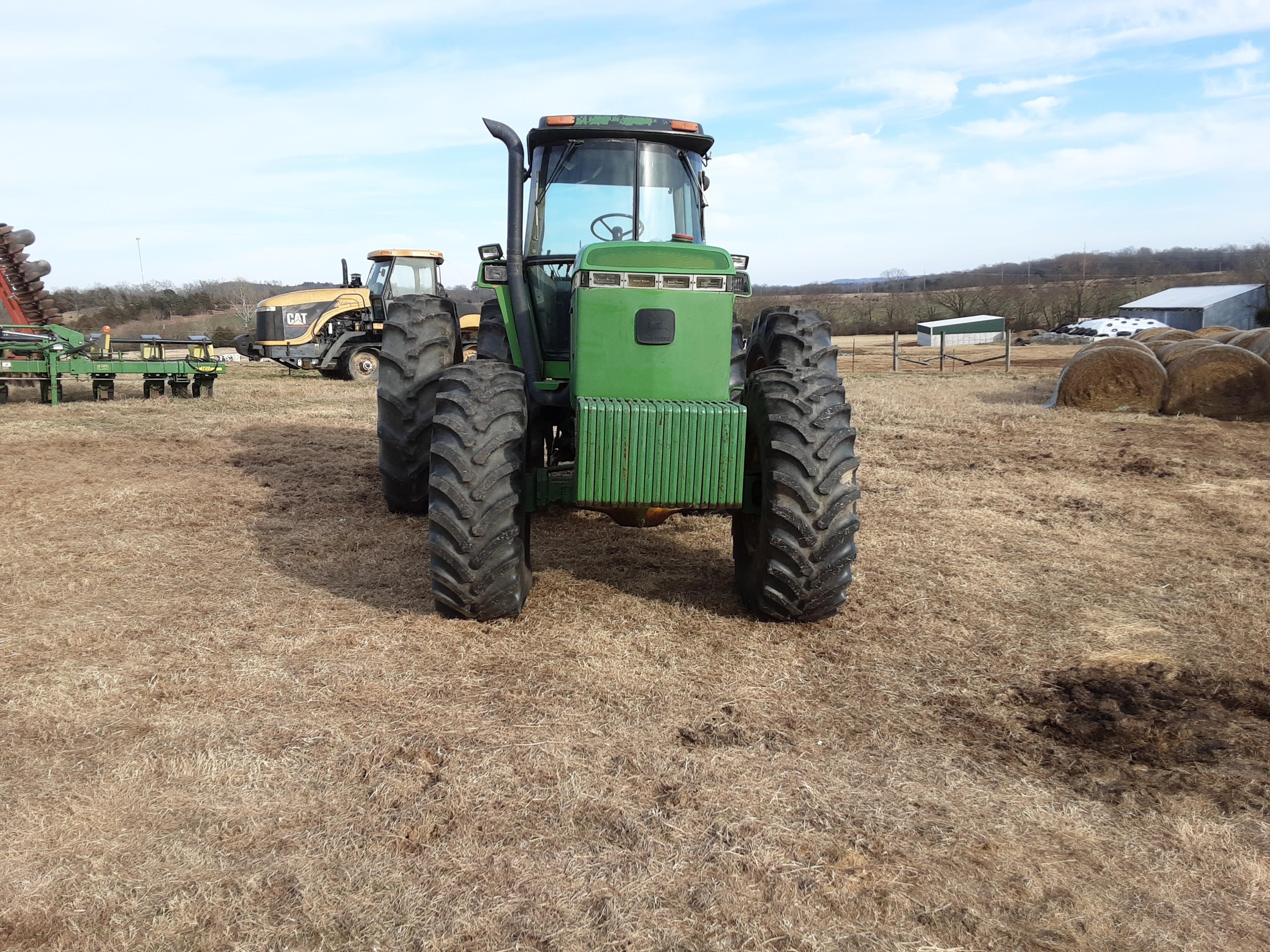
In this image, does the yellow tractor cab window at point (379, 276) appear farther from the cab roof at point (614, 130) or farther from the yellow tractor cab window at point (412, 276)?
the cab roof at point (614, 130)

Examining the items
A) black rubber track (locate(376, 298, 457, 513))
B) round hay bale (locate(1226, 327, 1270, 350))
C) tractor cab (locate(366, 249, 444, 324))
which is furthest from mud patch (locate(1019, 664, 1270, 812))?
tractor cab (locate(366, 249, 444, 324))

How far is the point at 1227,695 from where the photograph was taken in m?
4.43

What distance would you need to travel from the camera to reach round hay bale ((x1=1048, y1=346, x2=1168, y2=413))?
14258 millimetres

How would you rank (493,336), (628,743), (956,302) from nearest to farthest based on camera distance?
1. (628,743)
2. (493,336)
3. (956,302)

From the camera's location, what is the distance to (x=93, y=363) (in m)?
14.9

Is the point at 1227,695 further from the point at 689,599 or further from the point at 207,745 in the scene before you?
the point at 207,745

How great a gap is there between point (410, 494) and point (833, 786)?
15.2 feet

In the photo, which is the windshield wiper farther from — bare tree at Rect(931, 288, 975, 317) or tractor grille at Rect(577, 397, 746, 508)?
bare tree at Rect(931, 288, 975, 317)

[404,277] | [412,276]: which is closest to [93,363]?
[404,277]

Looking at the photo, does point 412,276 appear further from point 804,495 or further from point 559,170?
point 804,495

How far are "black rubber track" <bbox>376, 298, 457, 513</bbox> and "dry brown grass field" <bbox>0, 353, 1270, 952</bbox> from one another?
34 centimetres

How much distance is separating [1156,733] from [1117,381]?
11.5 metres

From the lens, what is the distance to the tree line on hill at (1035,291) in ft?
176

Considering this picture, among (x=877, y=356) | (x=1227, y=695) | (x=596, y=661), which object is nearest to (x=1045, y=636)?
(x=1227, y=695)
